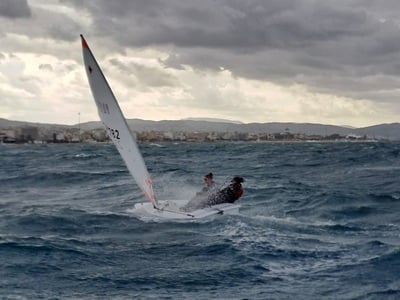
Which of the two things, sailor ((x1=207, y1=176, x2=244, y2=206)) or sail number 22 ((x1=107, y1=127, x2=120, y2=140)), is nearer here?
sail number 22 ((x1=107, y1=127, x2=120, y2=140))

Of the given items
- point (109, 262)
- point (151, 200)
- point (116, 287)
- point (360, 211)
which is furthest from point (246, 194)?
point (116, 287)

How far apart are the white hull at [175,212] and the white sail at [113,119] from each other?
1.81 feet

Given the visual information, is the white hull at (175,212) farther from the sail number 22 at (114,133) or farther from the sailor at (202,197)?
the sail number 22 at (114,133)

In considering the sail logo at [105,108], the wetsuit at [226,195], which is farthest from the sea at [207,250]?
the sail logo at [105,108]

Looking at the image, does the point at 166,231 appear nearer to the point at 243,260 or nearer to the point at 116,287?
the point at 243,260

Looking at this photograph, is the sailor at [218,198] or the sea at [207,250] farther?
the sailor at [218,198]

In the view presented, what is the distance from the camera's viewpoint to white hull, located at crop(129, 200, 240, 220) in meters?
22.8

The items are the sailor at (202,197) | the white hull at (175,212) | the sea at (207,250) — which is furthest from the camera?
the sailor at (202,197)

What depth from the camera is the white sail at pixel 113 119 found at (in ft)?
68.4

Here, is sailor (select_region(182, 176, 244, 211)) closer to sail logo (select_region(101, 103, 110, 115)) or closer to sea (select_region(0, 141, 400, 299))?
sea (select_region(0, 141, 400, 299))

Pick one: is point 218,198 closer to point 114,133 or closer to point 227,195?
point 227,195

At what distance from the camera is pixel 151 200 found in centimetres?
2395

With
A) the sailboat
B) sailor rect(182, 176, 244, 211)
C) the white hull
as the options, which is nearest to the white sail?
the sailboat

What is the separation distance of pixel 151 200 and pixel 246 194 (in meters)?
10.4
